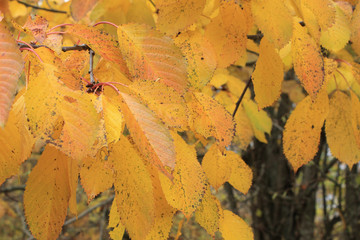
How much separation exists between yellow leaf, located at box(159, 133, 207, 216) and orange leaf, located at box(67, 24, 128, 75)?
0.17m

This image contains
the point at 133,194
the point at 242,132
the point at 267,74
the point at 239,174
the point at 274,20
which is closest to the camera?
the point at 133,194

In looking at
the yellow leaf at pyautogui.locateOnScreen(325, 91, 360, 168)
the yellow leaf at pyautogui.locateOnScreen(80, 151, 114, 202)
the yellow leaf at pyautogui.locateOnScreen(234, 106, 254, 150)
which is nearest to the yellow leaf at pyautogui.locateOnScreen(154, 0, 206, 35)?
the yellow leaf at pyautogui.locateOnScreen(80, 151, 114, 202)

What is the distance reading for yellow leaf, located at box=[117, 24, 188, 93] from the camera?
0.57 meters

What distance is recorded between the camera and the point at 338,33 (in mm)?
851

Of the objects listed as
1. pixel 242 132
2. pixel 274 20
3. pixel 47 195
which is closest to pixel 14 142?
pixel 47 195

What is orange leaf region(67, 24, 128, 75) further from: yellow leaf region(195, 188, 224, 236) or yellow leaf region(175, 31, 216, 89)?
yellow leaf region(195, 188, 224, 236)

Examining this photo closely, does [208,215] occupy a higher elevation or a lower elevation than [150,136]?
lower

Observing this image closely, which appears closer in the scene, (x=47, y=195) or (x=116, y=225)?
(x=47, y=195)

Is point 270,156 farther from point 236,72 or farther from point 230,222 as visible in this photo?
point 230,222

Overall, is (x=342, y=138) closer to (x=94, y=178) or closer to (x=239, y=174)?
(x=239, y=174)

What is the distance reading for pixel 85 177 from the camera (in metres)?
0.63

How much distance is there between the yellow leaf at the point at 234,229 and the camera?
0.77 metres

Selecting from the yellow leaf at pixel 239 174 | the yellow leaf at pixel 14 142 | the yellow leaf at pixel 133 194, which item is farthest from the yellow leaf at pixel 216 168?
the yellow leaf at pixel 14 142

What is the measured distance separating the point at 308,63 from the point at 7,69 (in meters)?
0.51
